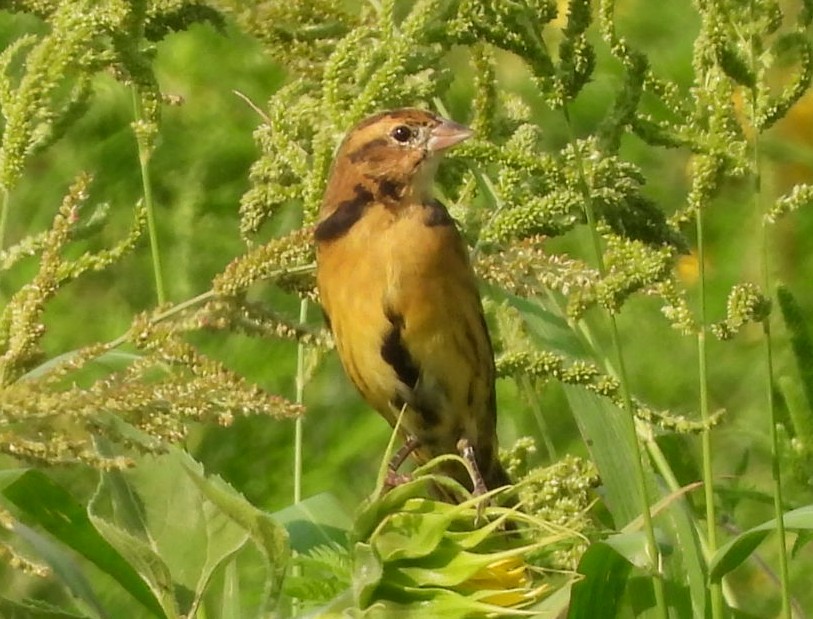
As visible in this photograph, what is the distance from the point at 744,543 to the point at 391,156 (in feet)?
3.55

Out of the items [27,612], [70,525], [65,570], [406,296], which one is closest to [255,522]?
[27,612]

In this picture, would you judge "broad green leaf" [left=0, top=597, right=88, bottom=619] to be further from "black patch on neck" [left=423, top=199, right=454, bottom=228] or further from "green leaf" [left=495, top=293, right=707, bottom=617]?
"black patch on neck" [left=423, top=199, right=454, bottom=228]

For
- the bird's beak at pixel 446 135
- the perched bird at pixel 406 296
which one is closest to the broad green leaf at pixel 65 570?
the bird's beak at pixel 446 135

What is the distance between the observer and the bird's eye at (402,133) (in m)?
2.49

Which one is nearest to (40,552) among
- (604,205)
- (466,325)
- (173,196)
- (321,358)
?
(321,358)

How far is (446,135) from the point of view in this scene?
2.24 meters

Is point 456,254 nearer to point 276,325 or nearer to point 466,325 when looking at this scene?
point 466,325

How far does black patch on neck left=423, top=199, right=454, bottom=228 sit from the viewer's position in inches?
99.2

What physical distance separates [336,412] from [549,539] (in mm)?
2358

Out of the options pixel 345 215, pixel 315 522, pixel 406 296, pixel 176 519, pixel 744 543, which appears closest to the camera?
pixel 176 519

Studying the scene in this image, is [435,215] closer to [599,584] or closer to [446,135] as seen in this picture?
[446,135]

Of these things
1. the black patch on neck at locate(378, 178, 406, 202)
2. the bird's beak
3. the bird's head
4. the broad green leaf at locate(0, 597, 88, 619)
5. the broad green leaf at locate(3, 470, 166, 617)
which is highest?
→ the bird's beak

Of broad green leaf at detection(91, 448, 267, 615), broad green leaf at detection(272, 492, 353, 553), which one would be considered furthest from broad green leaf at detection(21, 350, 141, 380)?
broad green leaf at detection(272, 492, 353, 553)

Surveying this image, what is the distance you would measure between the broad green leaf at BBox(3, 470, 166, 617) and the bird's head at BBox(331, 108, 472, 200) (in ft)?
2.81
